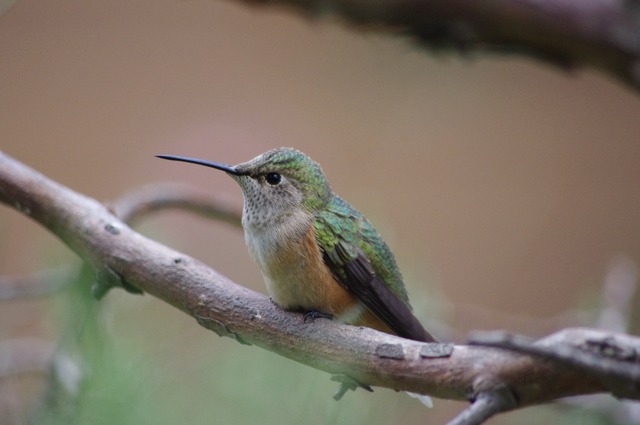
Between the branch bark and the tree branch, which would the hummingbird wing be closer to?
the branch bark

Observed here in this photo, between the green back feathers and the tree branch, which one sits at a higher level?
the tree branch

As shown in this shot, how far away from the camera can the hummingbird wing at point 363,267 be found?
1.05 metres

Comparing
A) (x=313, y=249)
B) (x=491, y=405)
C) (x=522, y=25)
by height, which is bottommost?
(x=491, y=405)

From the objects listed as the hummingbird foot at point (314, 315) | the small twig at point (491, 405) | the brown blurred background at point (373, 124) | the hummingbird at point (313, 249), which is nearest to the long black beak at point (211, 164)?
the hummingbird at point (313, 249)

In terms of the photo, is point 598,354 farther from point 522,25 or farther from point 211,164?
point 522,25

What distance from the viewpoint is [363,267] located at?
3.69 ft

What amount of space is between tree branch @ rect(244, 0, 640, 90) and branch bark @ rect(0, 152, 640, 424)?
801 millimetres

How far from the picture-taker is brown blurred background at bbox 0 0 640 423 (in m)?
2.82

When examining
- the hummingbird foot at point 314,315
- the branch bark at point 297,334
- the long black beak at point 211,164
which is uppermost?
the long black beak at point 211,164

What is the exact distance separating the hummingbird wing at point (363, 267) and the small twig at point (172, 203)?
355mm

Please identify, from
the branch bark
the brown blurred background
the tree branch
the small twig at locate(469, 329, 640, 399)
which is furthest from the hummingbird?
the brown blurred background

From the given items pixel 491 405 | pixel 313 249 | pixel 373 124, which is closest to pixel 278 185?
pixel 313 249

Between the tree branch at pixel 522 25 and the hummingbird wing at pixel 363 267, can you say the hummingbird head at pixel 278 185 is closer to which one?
the hummingbird wing at pixel 363 267

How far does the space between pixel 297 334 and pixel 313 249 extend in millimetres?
225
